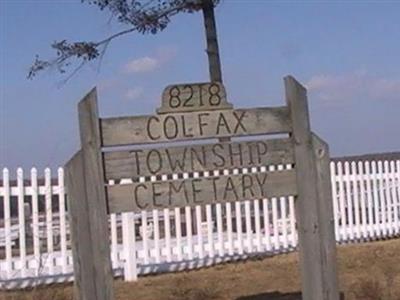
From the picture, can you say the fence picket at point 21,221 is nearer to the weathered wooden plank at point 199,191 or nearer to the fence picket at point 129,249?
the fence picket at point 129,249

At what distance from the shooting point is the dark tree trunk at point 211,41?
15.5 m

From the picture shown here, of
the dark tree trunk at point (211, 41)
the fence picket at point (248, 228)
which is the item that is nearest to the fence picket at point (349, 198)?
the fence picket at point (248, 228)

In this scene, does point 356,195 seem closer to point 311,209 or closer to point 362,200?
point 362,200

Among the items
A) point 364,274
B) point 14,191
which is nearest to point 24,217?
point 14,191

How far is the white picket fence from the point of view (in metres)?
12.5

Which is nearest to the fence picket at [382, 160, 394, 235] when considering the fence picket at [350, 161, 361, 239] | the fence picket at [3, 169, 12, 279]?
the fence picket at [350, 161, 361, 239]

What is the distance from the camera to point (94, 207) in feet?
24.1

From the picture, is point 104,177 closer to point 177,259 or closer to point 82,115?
point 82,115

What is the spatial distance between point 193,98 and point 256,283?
16.1 ft

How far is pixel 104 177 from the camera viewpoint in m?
7.43

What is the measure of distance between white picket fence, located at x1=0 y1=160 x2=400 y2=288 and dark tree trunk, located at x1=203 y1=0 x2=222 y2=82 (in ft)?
7.14

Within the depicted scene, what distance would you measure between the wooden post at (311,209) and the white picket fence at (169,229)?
8.17 feet

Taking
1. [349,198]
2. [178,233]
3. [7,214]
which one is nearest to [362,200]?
[349,198]

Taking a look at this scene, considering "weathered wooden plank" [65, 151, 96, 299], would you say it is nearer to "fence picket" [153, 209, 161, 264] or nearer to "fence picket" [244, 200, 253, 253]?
"fence picket" [153, 209, 161, 264]
